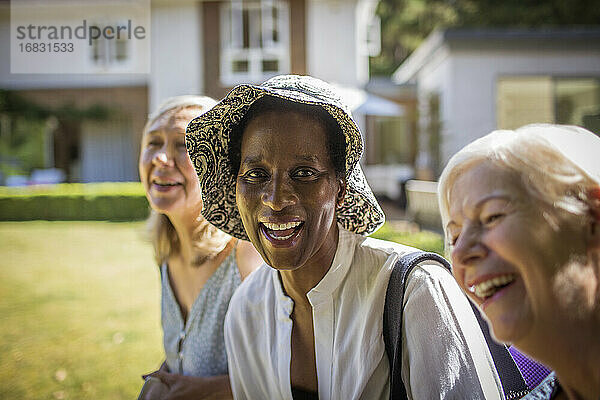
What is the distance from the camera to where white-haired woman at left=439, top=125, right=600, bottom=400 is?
42.5 inches

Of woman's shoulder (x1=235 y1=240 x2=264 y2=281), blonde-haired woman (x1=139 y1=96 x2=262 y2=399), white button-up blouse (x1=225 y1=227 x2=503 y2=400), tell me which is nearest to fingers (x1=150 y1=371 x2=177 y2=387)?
blonde-haired woman (x1=139 y1=96 x2=262 y2=399)

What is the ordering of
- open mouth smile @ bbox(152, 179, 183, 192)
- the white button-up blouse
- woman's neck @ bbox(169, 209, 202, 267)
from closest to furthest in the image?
1. the white button-up blouse
2. open mouth smile @ bbox(152, 179, 183, 192)
3. woman's neck @ bbox(169, 209, 202, 267)

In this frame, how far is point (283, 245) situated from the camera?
168 centimetres

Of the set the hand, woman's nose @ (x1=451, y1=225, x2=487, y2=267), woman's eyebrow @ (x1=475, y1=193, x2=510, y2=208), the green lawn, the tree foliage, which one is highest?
the tree foliage

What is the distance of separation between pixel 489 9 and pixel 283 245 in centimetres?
2688

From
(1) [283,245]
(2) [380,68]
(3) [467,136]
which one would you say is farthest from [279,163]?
(2) [380,68]

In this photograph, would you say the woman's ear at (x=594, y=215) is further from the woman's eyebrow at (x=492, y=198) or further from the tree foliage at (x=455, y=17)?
the tree foliage at (x=455, y=17)

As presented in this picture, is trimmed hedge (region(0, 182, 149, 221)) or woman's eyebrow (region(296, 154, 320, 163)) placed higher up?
woman's eyebrow (region(296, 154, 320, 163))

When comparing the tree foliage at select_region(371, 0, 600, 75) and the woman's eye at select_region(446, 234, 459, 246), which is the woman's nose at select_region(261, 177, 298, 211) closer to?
the woman's eye at select_region(446, 234, 459, 246)

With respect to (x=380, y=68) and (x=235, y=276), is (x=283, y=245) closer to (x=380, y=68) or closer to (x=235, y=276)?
(x=235, y=276)

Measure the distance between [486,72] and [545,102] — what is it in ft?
14.7

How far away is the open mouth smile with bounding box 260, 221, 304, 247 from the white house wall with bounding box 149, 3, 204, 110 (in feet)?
60.0

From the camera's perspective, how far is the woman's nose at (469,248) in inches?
46.4

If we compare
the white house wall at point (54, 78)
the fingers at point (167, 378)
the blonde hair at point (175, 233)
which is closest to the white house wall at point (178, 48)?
the white house wall at point (54, 78)
